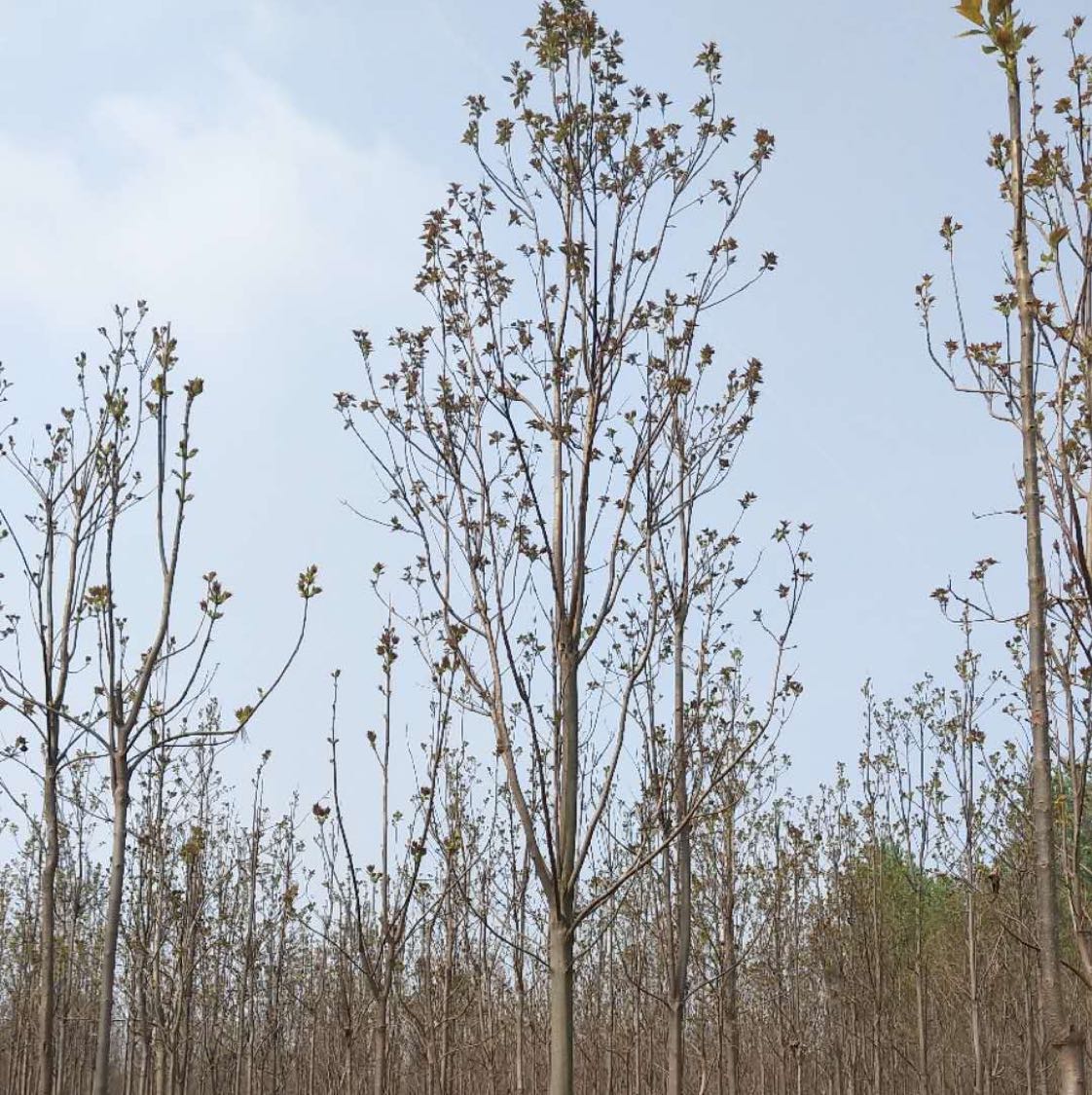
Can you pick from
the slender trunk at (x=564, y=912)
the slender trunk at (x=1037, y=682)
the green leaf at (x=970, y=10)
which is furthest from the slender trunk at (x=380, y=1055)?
the green leaf at (x=970, y=10)

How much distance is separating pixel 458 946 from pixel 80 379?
9322 millimetres

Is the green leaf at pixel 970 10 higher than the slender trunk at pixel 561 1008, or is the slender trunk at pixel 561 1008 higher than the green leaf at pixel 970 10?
the green leaf at pixel 970 10

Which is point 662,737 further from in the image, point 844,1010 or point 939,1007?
point 939,1007

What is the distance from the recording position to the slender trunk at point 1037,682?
394 centimetres

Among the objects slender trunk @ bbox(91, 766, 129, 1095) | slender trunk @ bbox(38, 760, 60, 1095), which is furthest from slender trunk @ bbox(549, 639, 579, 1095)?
slender trunk @ bbox(38, 760, 60, 1095)

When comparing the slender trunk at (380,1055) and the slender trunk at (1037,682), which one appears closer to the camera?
the slender trunk at (1037,682)

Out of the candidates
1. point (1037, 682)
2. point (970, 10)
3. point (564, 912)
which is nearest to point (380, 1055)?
point (564, 912)

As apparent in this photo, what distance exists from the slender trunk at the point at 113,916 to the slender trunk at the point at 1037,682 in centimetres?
379

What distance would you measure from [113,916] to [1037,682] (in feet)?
13.2

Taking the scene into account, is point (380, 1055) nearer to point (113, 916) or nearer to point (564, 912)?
point (113, 916)

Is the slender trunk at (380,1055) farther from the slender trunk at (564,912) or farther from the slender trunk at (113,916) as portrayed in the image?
the slender trunk at (564,912)

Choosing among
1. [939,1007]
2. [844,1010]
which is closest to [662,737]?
[844,1010]

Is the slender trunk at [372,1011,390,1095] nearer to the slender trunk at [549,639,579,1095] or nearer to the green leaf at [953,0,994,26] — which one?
the slender trunk at [549,639,579,1095]

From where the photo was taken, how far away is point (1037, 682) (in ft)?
14.0
